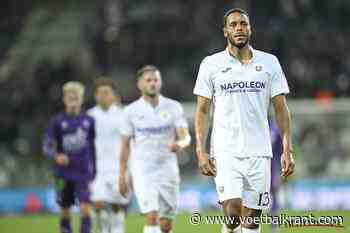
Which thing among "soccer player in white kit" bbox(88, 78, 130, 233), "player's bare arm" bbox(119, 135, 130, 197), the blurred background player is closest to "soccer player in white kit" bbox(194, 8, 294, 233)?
"player's bare arm" bbox(119, 135, 130, 197)

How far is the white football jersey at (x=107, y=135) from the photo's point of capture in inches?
754

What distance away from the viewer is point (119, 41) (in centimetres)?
4062

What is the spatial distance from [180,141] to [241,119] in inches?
141

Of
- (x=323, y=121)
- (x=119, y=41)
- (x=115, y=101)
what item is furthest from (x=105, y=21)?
(x=115, y=101)

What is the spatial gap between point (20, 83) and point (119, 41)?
4034 millimetres

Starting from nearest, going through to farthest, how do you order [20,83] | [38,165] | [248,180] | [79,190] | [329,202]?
[248,180] < [79,190] < [329,202] < [38,165] < [20,83]

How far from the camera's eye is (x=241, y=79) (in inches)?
453

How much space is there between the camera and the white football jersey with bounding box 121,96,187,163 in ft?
50.0

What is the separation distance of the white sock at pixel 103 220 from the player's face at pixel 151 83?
10.7 feet

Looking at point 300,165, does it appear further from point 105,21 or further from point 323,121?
point 105,21

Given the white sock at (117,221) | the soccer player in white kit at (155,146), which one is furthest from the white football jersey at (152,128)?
the white sock at (117,221)

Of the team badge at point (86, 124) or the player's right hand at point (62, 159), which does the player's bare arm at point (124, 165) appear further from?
the team badge at point (86, 124)

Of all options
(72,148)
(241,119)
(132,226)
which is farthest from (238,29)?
(132,226)

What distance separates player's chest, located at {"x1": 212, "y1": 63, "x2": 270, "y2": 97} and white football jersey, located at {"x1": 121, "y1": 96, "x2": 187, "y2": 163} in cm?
376
